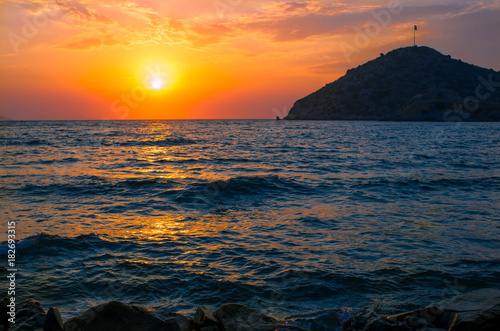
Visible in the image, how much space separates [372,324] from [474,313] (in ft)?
4.68

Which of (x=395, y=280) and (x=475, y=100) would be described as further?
(x=475, y=100)

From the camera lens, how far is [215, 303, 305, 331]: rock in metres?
4.97

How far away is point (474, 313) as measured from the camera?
4.96 meters

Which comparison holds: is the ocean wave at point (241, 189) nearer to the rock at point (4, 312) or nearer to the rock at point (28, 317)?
the rock at point (28, 317)

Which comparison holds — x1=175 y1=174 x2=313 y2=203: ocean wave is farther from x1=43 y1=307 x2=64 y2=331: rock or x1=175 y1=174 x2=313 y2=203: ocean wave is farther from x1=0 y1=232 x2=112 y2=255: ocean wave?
x1=43 y1=307 x2=64 y2=331: rock

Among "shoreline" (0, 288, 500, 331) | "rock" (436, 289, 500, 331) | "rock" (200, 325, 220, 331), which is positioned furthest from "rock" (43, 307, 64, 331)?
"rock" (436, 289, 500, 331)

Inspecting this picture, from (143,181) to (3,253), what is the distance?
11.1 m

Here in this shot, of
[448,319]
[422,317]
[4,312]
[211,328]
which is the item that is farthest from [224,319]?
[4,312]

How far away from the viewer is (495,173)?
22641 mm

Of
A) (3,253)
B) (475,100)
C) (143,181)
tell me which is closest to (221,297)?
(3,253)

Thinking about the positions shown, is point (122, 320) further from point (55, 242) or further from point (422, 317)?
point (55, 242)

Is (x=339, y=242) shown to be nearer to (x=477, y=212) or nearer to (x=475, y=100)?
(x=477, y=212)

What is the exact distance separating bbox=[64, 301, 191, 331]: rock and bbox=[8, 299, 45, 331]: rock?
0.67 m

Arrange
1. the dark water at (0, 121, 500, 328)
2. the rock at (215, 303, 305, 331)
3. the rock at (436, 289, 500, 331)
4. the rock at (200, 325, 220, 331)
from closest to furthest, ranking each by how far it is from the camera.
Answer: the rock at (436, 289, 500, 331)
the rock at (200, 325, 220, 331)
the rock at (215, 303, 305, 331)
the dark water at (0, 121, 500, 328)
